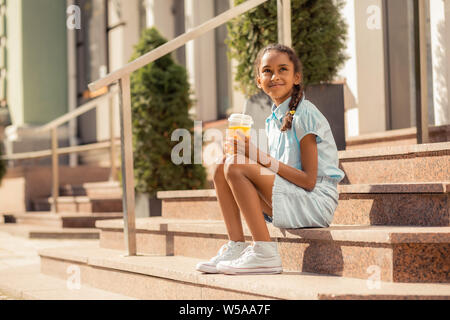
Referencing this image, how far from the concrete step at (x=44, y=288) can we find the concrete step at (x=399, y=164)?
→ 141 cm

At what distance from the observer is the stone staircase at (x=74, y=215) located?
701 centimetres

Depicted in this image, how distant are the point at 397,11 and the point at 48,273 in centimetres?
375

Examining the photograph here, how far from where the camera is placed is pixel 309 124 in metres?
2.74

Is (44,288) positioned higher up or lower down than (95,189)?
lower down

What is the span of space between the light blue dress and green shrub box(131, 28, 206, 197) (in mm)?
3838

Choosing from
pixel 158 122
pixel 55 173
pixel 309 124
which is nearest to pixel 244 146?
pixel 309 124

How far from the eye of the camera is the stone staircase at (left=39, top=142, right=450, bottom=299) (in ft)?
7.83

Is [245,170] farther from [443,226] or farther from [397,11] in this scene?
[397,11]

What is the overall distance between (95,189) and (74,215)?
1333 mm

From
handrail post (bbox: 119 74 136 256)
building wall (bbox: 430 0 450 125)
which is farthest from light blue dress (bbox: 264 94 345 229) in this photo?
building wall (bbox: 430 0 450 125)

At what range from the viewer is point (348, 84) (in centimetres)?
565
